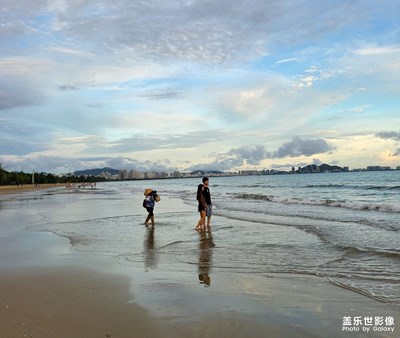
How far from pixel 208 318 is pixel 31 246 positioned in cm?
Result: 764

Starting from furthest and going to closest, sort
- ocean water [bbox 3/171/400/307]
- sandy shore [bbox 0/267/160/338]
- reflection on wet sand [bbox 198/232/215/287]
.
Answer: ocean water [bbox 3/171/400/307] < reflection on wet sand [bbox 198/232/215/287] < sandy shore [bbox 0/267/160/338]

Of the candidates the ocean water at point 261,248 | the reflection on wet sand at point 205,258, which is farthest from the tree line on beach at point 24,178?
the reflection on wet sand at point 205,258

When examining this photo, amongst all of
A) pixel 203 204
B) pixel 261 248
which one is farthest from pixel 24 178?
pixel 261 248

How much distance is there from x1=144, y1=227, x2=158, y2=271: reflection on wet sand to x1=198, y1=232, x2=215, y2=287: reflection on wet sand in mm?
1065

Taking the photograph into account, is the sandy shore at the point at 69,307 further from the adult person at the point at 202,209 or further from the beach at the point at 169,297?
the adult person at the point at 202,209

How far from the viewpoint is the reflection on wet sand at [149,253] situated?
26.8ft

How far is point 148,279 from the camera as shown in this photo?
691 cm

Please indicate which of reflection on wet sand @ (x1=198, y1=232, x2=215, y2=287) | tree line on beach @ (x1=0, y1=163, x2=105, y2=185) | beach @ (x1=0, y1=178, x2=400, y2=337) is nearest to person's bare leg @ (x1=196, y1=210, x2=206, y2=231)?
reflection on wet sand @ (x1=198, y1=232, x2=215, y2=287)

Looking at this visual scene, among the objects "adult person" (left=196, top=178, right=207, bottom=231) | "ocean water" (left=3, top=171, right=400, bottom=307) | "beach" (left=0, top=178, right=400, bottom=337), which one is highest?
"adult person" (left=196, top=178, right=207, bottom=231)

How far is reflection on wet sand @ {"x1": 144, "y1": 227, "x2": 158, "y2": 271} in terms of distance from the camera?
816cm

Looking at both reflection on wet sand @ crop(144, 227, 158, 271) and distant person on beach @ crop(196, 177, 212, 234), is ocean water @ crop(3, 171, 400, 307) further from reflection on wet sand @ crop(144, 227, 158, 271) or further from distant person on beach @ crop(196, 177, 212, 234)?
distant person on beach @ crop(196, 177, 212, 234)

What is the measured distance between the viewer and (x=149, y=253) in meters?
9.59

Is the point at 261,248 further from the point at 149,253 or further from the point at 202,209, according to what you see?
the point at 202,209

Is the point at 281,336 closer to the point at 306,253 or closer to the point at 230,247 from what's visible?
the point at 306,253
